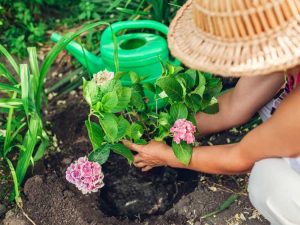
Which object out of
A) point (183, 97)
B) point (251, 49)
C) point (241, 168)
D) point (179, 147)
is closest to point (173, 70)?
point (183, 97)

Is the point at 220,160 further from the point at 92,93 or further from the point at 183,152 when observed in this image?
the point at 92,93

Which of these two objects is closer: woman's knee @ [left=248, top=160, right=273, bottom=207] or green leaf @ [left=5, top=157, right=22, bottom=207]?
woman's knee @ [left=248, top=160, right=273, bottom=207]

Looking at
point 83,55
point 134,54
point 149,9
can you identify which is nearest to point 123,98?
point 134,54

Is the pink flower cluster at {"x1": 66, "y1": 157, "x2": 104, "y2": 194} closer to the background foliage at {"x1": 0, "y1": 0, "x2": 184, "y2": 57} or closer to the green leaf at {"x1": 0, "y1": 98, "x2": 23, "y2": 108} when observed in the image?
the green leaf at {"x1": 0, "y1": 98, "x2": 23, "y2": 108}

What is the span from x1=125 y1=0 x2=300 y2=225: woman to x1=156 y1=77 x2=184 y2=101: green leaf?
0.68 feet

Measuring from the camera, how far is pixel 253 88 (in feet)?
6.48

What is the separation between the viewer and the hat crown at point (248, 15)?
1256 millimetres

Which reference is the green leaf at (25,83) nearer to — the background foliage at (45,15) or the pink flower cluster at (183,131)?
the pink flower cluster at (183,131)

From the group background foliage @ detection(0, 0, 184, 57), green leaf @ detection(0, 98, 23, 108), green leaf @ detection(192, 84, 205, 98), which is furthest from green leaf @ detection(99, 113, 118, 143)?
background foliage @ detection(0, 0, 184, 57)

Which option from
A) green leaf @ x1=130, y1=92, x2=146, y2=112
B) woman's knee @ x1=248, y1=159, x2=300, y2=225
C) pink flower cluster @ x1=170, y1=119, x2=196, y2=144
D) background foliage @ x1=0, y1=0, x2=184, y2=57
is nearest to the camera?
woman's knee @ x1=248, y1=159, x2=300, y2=225

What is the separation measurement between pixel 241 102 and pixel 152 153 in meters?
0.41

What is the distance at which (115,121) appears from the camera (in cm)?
173

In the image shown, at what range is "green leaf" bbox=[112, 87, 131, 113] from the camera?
5.76 ft

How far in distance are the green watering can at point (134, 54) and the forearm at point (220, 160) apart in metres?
0.34
